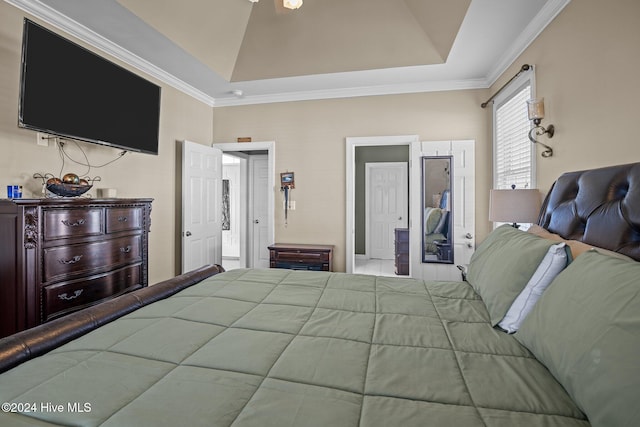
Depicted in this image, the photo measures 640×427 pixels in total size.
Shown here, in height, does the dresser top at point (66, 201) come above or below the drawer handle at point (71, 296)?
above

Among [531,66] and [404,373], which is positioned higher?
[531,66]

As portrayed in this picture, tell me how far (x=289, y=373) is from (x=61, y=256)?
6.69ft

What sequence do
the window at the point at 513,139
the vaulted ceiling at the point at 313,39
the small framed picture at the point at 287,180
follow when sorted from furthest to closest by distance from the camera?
the small framed picture at the point at 287,180 < the window at the point at 513,139 < the vaulted ceiling at the point at 313,39

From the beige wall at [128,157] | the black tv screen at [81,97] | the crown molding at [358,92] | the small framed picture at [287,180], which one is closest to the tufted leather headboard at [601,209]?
the crown molding at [358,92]

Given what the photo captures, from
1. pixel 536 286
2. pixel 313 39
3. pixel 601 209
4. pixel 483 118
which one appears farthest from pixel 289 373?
pixel 483 118

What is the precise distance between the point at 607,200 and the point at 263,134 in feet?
12.4

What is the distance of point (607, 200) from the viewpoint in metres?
1.40

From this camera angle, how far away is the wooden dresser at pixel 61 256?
1818mm

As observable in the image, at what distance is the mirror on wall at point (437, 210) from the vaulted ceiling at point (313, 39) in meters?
0.99

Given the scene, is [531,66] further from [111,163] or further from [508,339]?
[111,163]

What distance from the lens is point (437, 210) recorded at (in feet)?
12.4

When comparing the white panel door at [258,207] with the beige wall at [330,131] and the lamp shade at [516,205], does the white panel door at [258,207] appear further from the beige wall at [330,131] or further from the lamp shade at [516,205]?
the lamp shade at [516,205]

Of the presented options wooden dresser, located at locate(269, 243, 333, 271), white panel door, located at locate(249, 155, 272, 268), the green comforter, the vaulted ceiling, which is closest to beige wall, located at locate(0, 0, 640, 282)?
the vaulted ceiling

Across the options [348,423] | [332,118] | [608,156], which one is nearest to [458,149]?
Result: [332,118]
